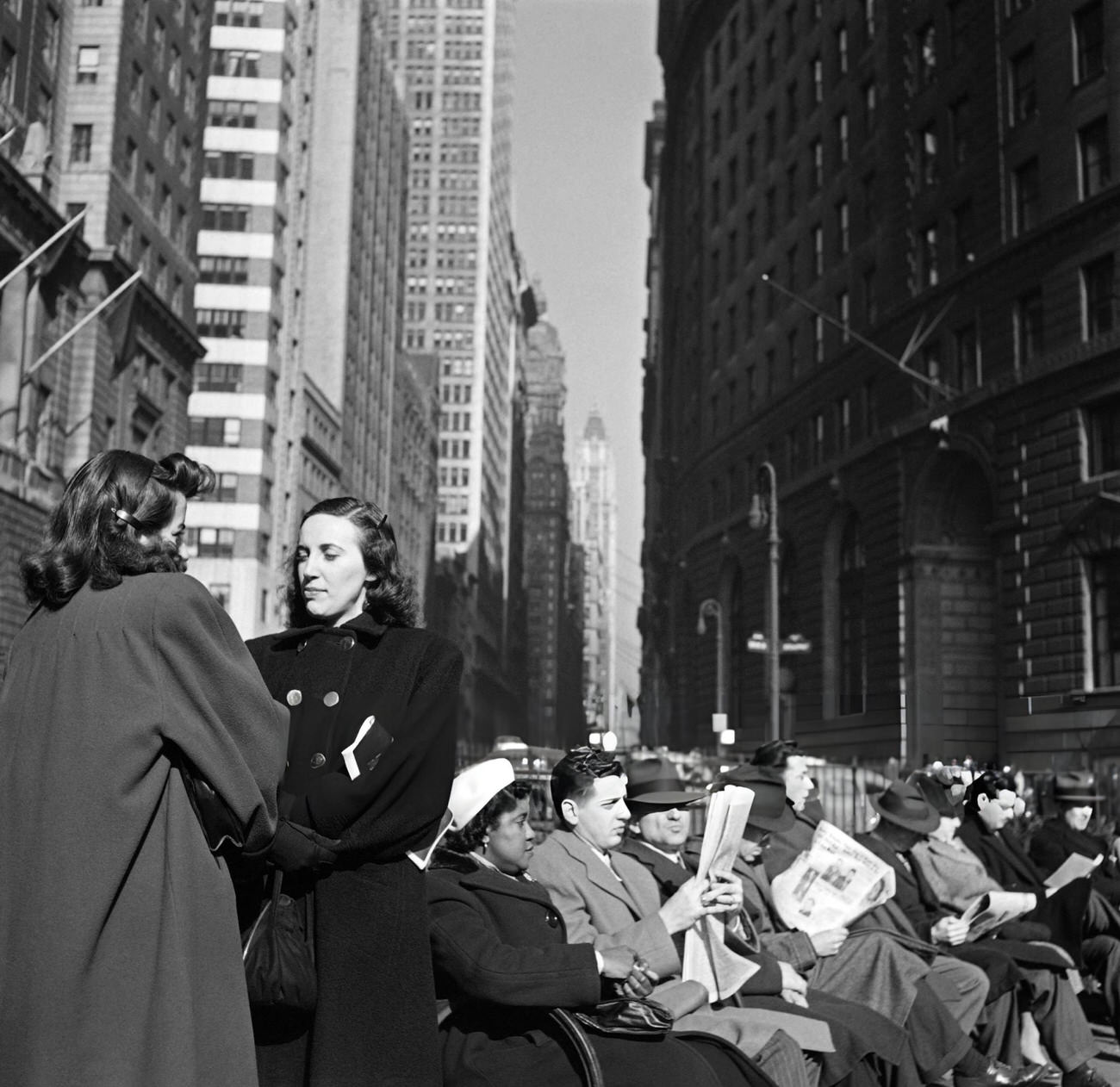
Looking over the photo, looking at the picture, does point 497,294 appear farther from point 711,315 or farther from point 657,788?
point 657,788

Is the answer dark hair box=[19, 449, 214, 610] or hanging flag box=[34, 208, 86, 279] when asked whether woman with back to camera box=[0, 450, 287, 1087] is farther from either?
hanging flag box=[34, 208, 86, 279]

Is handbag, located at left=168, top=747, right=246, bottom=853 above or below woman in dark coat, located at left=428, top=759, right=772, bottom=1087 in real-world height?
above

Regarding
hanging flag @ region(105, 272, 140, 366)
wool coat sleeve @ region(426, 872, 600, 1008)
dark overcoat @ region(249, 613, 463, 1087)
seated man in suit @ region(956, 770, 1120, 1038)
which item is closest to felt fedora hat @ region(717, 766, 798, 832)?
seated man in suit @ region(956, 770, 1120, 1038)

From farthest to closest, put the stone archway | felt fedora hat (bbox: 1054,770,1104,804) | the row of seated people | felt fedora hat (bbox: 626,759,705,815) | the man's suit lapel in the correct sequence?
1. the stone archway
2. felt fedora hat (bbox: 1054,770,1104,804)
3. felt fedora hat (bbox: 626,759,705,815)
4. the man's suit lapel
5. the row of seated people

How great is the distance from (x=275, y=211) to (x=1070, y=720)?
52215 mm

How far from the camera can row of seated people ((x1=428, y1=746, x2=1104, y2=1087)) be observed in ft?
15.7

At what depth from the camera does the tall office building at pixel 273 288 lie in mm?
68750

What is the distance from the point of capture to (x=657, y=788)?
7.65 m

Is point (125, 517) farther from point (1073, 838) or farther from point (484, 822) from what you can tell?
point (1073, 838)

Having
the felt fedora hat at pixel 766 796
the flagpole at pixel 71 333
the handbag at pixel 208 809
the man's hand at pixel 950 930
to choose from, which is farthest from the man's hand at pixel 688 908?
the flagpole at pixel 71 333

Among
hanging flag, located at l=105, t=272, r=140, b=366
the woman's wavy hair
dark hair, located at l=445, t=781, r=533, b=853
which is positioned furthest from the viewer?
hanging flag, located at l=105, t=272, r=140, b=366

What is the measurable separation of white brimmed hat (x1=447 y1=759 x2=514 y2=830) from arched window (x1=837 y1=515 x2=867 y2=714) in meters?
40.0

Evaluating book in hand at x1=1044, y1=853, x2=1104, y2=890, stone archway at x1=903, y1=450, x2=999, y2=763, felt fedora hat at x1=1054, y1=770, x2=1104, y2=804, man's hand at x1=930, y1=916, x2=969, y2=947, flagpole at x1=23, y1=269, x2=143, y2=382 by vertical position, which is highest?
flagpole at x1=23, y1=269, x2=143, y2=382

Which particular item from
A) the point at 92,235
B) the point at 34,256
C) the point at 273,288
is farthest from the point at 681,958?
the point at 273,288
